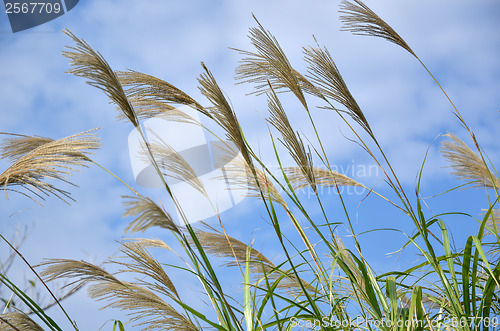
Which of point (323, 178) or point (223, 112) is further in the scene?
point (323, 178)

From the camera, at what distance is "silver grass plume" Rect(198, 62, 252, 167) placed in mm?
1762

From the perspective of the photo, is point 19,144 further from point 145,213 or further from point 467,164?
point 467,164

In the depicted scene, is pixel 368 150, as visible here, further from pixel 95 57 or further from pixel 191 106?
pixel 95 57

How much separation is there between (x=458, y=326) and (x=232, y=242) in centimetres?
95

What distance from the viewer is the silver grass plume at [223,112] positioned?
176 cm

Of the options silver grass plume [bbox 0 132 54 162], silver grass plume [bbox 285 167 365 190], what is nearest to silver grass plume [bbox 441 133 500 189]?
silver grass plume [bbox 285 167 365 190]

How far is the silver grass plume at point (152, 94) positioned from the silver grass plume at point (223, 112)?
12 cm

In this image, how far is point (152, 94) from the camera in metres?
2.03

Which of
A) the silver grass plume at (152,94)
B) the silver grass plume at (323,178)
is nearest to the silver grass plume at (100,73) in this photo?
the silver grass plume at (152,94)

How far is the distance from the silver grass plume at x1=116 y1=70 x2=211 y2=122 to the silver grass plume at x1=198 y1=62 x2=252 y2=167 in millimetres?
124

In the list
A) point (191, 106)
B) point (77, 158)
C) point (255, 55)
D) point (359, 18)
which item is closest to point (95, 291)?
point (77, 158)

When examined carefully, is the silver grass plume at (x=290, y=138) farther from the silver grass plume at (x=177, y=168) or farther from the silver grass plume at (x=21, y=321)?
the silver grass plume at (x=21, y=321)

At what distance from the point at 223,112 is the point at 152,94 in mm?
400

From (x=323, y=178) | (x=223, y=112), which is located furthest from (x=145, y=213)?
(x=323, y=178)
